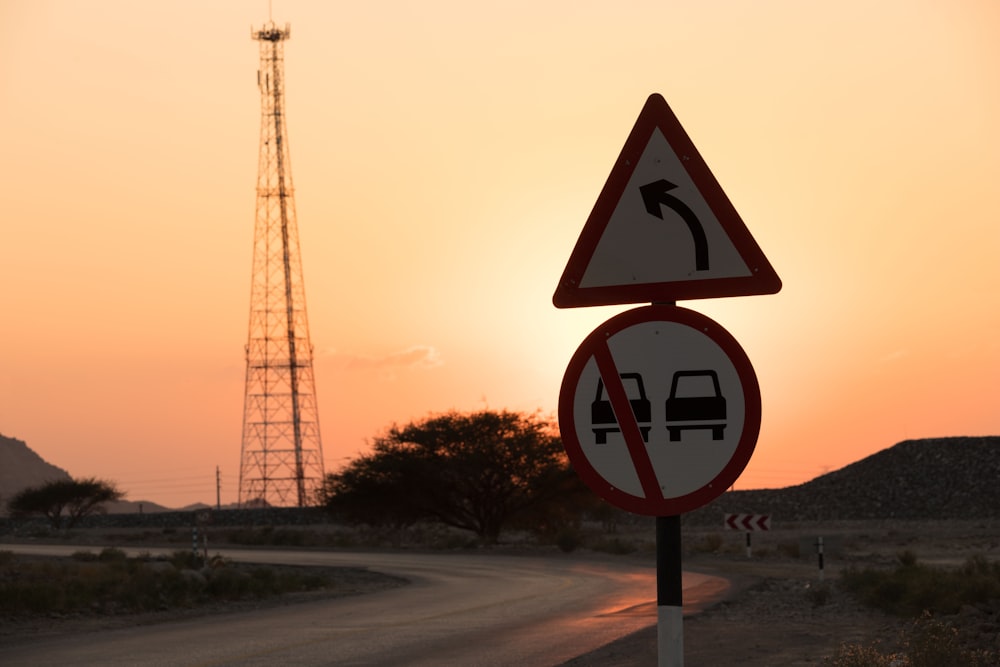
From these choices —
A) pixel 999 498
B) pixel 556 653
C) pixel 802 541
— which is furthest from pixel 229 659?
pixel 999 498

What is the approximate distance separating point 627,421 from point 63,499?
93371 mm

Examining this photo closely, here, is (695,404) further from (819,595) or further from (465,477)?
(465,477)

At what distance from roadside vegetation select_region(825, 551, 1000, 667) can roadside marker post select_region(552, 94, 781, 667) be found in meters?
6.80

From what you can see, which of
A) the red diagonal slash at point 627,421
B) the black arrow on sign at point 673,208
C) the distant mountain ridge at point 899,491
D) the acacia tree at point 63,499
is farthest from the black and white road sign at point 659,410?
the acacia tree at point 63,499

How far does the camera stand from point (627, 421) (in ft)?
13.5

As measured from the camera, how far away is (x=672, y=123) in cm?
435

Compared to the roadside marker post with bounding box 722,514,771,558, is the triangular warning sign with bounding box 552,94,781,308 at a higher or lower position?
higher

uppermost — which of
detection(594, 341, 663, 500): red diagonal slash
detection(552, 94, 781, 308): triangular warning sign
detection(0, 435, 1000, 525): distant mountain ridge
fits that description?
detection(552, 94, 781, 308): triangular warning sign

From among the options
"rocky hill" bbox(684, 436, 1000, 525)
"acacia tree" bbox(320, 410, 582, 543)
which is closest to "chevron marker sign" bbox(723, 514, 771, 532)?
"acacia tree" bbox(320, 410, 582, 543)

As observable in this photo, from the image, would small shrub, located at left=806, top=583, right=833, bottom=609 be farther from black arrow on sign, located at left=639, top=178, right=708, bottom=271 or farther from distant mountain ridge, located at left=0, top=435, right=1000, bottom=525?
distant mountain ridge, located at left=0, top=435, right=1000, bottom=525

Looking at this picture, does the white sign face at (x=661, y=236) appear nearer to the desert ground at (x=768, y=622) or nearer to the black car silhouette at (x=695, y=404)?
the black car silhouette at (x=695, y=404)

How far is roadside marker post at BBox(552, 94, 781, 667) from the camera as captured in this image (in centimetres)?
408

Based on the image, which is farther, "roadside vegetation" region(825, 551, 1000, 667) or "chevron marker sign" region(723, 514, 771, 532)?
"chevron marker sign" region(723, 514, 771, 532)

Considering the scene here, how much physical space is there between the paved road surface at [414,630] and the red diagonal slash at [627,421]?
33.0 ft
